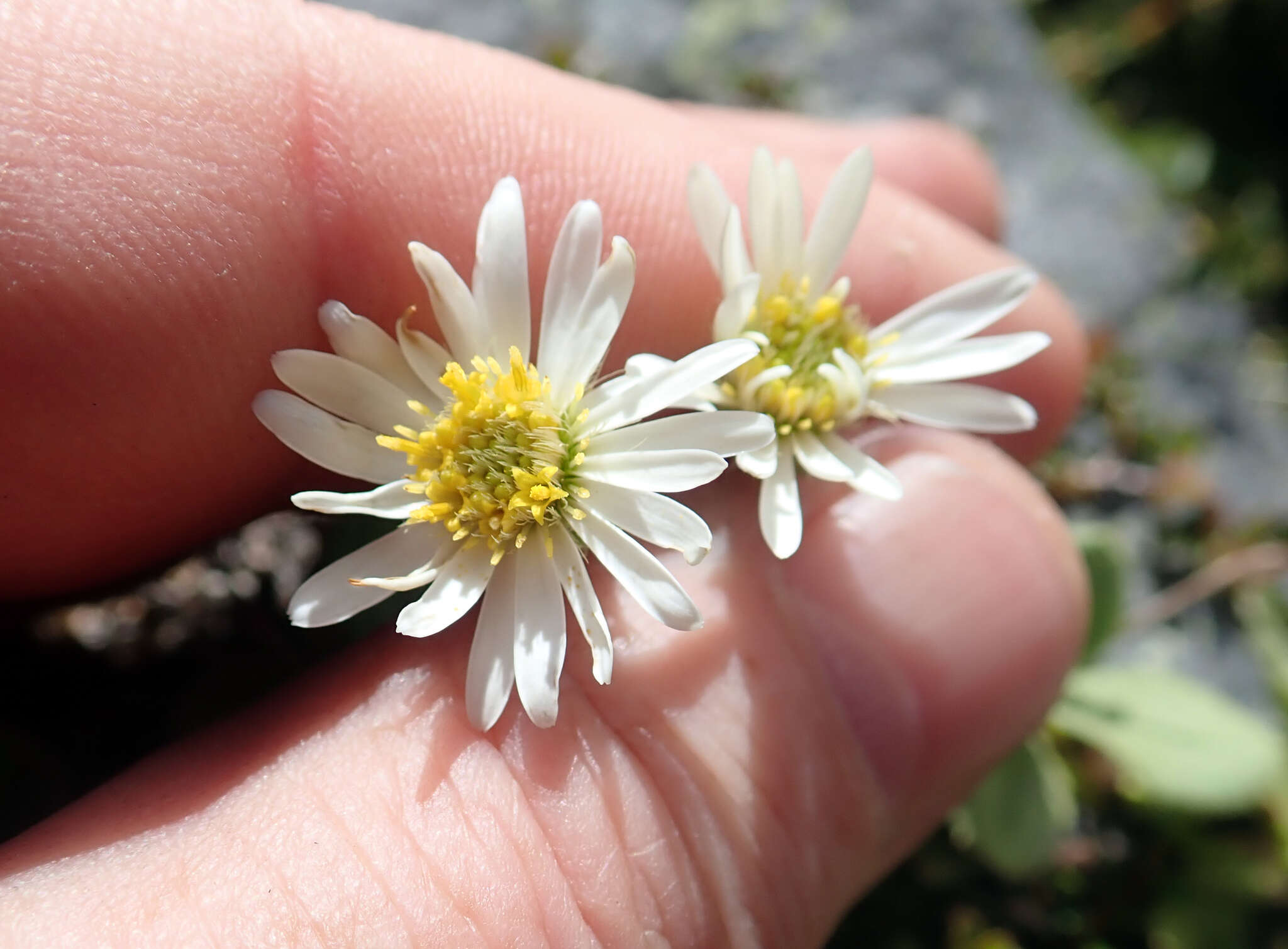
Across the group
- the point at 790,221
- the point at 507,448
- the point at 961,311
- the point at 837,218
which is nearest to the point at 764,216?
the point at 790,221

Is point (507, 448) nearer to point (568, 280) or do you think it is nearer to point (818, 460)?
point (568, 280)

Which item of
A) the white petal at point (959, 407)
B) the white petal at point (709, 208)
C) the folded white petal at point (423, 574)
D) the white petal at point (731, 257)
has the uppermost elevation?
the white petal at point (709, 208)

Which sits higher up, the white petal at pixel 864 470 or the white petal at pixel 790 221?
the white petal at pixel 790 221

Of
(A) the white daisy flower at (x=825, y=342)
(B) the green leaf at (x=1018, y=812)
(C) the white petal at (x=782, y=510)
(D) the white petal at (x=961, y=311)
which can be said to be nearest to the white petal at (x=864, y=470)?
(A) the white daisy flower at (x=825, y=342)

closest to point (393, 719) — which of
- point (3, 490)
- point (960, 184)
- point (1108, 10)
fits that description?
point (3, 490)

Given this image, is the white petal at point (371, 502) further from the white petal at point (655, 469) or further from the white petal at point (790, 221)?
the white petal at point (790, 221)

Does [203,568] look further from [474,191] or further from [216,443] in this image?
[474,191]
